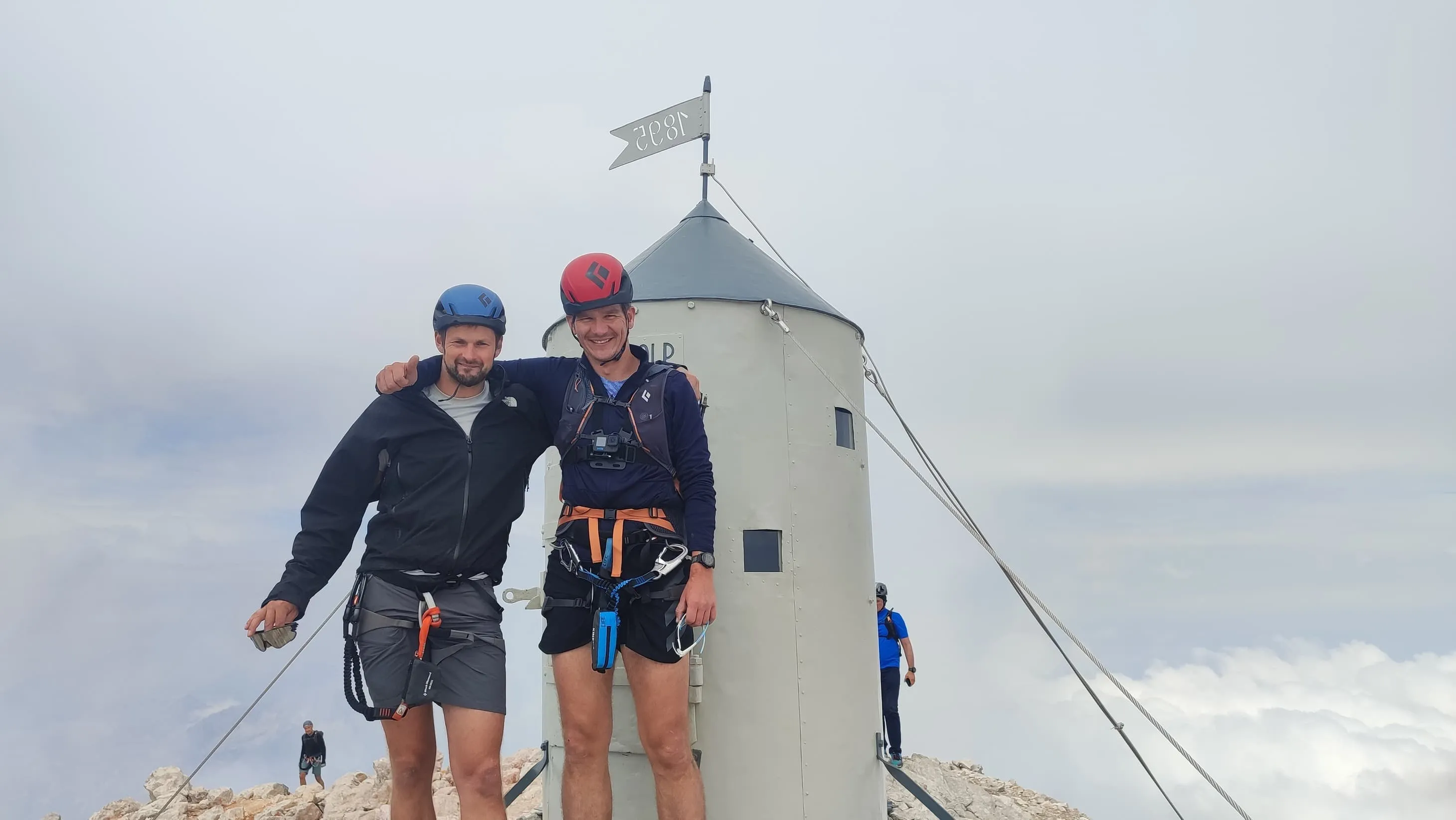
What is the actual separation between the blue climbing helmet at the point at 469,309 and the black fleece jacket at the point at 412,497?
0.34m

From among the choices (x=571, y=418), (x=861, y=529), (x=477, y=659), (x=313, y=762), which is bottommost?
(x=313, y=762)

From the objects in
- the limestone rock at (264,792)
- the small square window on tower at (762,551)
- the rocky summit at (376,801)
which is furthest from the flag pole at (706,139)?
the limestone rock at (264,792)

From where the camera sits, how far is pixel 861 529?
627cm

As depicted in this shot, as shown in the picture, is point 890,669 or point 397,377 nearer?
point 397,377

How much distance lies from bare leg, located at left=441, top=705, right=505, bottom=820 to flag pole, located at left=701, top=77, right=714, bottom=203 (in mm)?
4655

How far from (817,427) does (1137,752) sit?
2765mm

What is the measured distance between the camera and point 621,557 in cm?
397

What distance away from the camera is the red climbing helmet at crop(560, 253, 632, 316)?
13.8 ft

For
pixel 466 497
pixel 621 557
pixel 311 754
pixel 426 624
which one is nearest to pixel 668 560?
pixel 621 557

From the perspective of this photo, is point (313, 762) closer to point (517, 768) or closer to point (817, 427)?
point (517, 768)

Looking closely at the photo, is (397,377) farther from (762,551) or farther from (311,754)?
(311,754)

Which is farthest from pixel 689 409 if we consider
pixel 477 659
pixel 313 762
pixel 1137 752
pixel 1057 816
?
pixel 313 762

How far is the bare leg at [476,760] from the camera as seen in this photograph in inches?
142

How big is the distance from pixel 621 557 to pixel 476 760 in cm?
96
